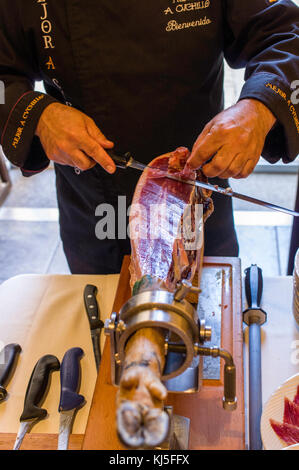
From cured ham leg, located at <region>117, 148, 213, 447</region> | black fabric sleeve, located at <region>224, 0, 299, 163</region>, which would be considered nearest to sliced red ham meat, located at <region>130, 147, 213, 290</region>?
cured ham leg, located at <region>117, 148, 213, 447</region>

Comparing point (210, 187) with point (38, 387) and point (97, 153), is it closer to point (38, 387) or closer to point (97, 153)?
point (97, 153)

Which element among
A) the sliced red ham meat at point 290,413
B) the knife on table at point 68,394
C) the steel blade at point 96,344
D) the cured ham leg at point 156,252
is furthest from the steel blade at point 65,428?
the sliced red ham meat at point 290,413

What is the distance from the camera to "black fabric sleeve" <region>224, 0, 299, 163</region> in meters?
1.07

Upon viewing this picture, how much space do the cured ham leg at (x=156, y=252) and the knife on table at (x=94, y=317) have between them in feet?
0.58

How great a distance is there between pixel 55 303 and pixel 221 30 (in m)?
0.81

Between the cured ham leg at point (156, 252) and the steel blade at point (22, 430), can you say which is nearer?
the cured ham leg at point (156, 252)

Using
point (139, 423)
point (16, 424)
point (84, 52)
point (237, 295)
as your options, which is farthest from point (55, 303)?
point (139, 423)

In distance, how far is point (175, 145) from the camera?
1.35 meters

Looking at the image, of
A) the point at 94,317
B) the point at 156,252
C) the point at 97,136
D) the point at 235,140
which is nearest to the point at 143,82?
the point at 97,136

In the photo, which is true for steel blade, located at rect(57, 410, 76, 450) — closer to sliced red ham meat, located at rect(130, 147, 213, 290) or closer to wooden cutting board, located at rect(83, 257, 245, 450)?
wooden cutting board, located at rect(83, 257, 245, 450)

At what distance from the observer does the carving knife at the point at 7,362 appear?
105cm

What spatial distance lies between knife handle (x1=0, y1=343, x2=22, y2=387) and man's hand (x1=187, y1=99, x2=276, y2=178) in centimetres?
57

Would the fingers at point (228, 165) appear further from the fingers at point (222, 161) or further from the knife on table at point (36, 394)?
the knife on table at point (36, 394)

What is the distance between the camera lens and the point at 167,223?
106 cm
